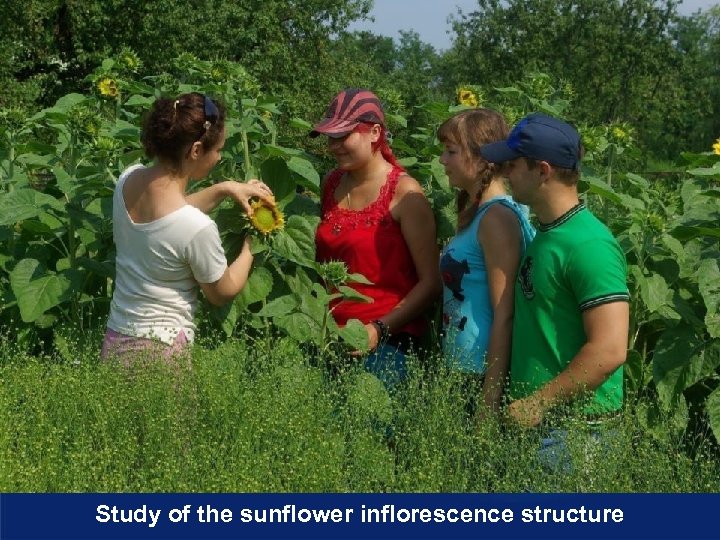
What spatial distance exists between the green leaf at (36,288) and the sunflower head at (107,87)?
0.73 m

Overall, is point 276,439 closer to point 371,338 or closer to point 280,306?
point 371,338

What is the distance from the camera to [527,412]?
3238 millimetres

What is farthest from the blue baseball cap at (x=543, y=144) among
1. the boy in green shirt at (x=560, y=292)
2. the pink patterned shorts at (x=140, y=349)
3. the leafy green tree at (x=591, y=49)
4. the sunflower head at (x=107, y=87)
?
the leafy green tree at (x=591, y=49)

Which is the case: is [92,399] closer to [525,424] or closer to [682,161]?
[525,424]

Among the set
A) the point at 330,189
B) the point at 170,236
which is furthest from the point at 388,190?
the point at 170,236

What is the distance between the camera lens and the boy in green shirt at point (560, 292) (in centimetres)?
308

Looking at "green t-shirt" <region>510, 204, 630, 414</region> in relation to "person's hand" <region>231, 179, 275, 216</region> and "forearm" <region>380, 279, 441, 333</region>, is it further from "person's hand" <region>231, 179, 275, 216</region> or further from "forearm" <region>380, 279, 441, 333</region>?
"person's hand" <region>231, 179, 275, 216</region>

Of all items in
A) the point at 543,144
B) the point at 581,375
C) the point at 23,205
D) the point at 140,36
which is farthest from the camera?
the point at 140,36

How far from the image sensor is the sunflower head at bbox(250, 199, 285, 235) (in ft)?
12.3

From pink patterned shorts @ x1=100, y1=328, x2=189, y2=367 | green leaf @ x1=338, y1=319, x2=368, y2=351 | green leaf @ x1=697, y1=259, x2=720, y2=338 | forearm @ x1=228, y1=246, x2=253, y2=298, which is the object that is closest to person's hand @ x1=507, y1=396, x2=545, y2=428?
green leaf @ x1=338, y1=319, x2=368, y2=351

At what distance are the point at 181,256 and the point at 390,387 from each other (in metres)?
0.79

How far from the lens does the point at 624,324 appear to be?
10.1 ft

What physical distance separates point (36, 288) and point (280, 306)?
947mm

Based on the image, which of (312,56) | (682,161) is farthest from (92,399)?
(312,56)
